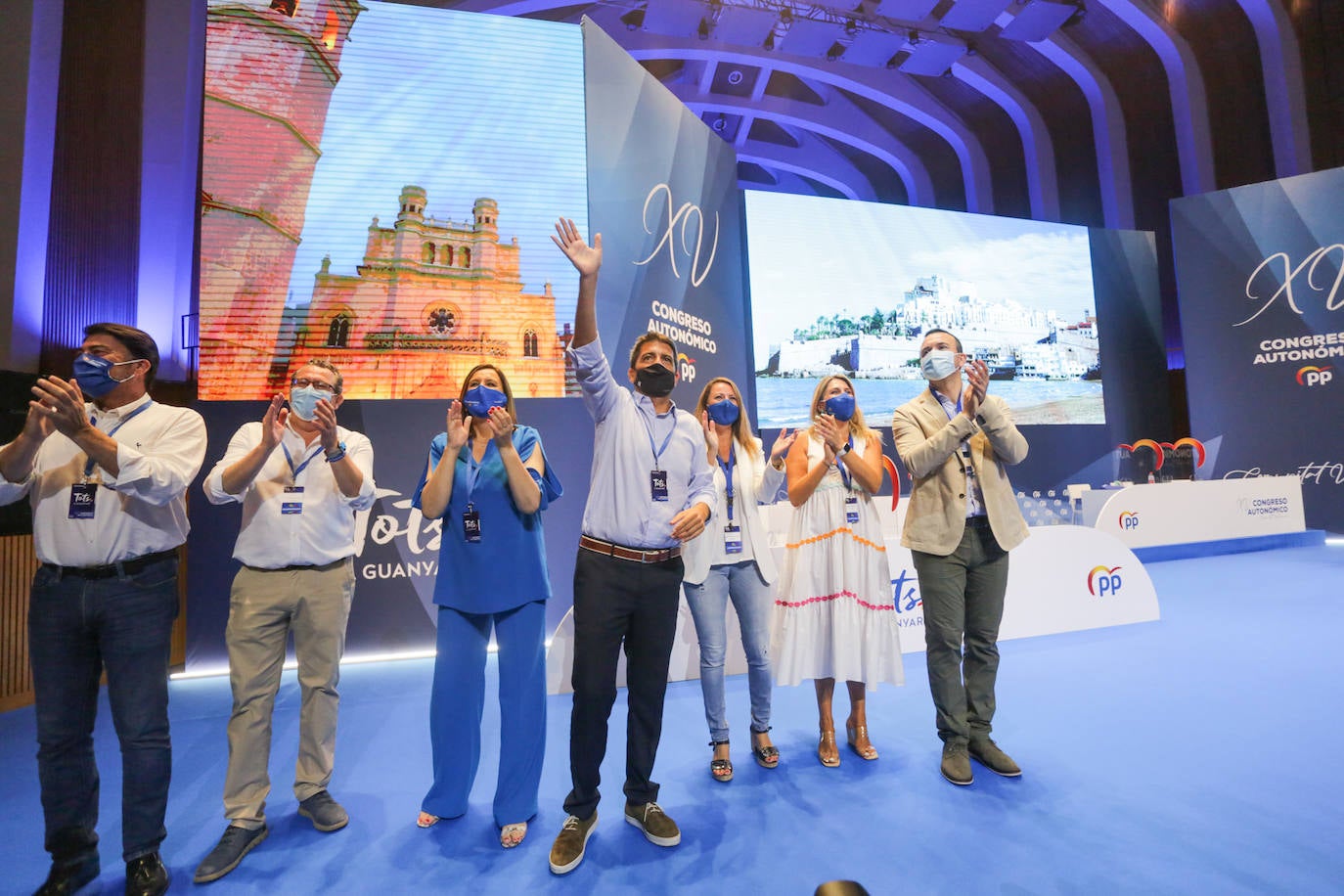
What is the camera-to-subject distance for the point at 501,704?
236 cm

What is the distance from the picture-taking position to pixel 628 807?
2395mm

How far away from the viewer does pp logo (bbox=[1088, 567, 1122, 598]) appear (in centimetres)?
507

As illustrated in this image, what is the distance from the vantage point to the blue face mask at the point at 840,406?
2789 mm

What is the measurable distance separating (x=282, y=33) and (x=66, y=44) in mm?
3020

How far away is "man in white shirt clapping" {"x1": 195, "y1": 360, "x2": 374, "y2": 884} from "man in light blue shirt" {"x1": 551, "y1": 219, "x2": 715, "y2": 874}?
947 mm

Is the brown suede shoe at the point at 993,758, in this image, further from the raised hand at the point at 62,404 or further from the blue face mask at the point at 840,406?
the raised hand at the point at 62,404

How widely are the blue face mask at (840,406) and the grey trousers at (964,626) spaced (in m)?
0.68

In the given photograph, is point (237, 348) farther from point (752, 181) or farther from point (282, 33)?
point (752, 181)

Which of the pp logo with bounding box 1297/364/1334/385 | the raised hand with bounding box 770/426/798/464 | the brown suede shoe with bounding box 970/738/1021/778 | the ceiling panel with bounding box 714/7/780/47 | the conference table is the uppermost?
the ceiling panel with bounding box 714/7/780/47

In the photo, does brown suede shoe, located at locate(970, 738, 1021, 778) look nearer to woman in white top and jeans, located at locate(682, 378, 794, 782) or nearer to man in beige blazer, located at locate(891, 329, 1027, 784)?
man in beige blazer, located at locate(891, 329, 1027, 784)

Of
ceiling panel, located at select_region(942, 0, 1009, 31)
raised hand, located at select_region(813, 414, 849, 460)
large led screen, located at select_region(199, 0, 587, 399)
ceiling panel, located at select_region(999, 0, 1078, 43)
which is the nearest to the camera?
raised hand, located at select_region(813, 414, 849, 460)

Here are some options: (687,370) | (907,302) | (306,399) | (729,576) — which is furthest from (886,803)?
(907,302)

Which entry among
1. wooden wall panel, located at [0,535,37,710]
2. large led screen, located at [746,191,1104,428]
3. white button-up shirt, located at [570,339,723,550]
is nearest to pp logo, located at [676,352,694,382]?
large led screen, located at [746,191,1104,428]

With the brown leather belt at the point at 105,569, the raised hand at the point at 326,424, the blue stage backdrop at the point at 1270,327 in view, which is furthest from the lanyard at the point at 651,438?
the blue stage backdrop at the point at 1270,327
